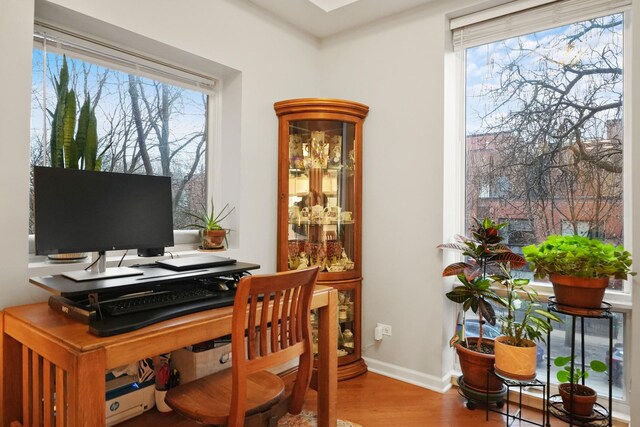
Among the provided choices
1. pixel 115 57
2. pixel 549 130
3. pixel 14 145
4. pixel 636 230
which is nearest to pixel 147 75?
pixel 115 57

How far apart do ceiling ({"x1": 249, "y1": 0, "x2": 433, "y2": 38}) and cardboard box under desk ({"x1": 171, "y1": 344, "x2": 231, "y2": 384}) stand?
7.45 feet

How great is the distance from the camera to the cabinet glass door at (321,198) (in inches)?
110

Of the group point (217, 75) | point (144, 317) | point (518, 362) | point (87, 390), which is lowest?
point (518, 362)

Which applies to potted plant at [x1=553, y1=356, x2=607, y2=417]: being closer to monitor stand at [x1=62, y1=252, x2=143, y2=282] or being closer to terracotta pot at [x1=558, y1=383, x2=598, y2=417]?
terracotta pot at [x1=558, y1=383, x2=598, y2=417]

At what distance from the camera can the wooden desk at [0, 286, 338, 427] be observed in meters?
1.12

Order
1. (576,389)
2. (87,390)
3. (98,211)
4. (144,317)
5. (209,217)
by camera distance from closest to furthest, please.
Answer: (87,390)
(144,317)
(98,211)
(576,389)
(209,217)

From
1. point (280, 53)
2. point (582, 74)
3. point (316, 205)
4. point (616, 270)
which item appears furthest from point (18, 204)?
point (582, 74)

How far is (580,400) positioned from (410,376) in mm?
997

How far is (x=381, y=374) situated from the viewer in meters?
2.78

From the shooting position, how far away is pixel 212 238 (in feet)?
7.91

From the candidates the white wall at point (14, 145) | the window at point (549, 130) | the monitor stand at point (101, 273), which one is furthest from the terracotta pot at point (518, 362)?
the white wall at point (14, 145)

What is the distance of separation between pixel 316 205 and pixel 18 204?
5.63 ft

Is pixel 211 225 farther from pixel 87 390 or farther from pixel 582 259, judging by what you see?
pixel 582 259

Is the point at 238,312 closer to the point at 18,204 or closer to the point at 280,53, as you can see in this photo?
the point at 18,204
